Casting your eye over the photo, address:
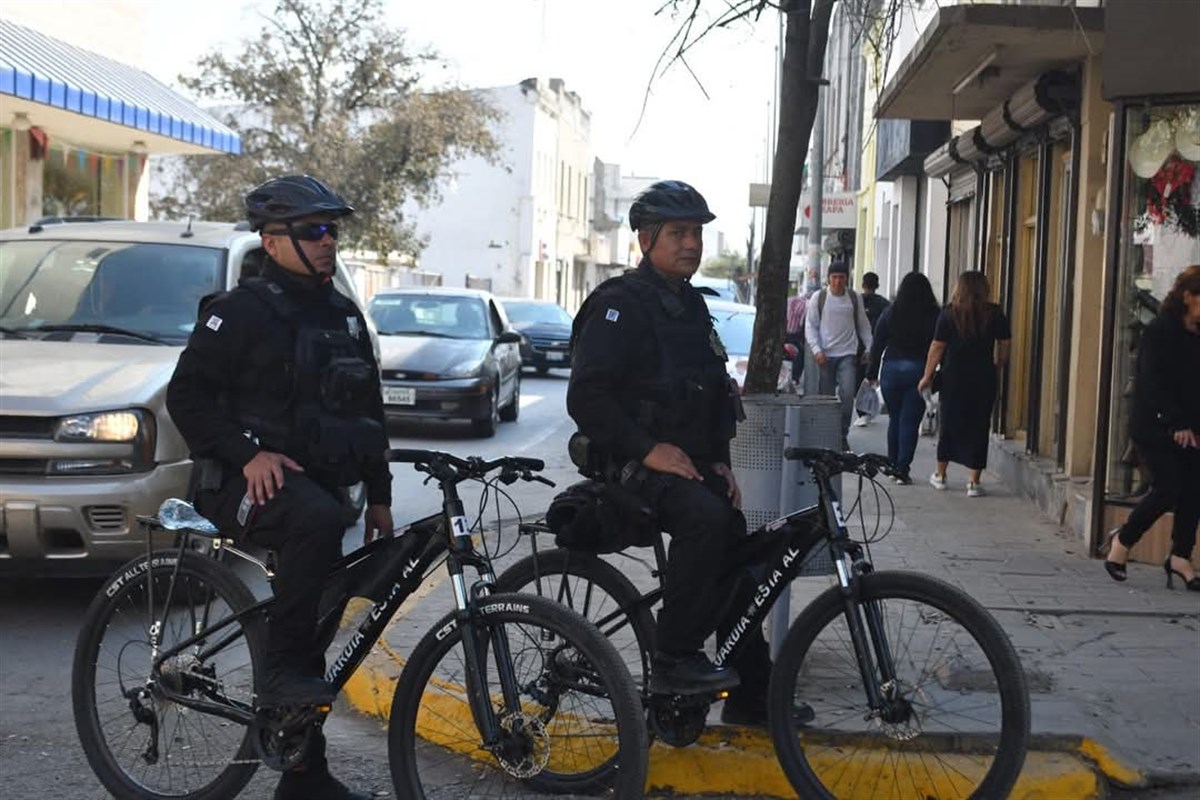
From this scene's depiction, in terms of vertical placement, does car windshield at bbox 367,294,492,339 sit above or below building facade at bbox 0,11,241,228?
below

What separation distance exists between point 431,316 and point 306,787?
1378 centimetres

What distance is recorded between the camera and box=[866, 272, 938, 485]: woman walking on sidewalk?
1270 centimetres

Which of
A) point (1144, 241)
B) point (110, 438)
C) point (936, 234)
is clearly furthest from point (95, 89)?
point (1144, 241)

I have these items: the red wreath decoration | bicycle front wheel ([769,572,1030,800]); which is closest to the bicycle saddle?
bicycle front wheel ([769,572,1030,800])

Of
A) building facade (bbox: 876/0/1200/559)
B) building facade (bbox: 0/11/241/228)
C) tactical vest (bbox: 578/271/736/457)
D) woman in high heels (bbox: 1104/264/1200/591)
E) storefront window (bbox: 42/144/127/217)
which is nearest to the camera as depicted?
tactical vest (bbox: 578/271/736/457)

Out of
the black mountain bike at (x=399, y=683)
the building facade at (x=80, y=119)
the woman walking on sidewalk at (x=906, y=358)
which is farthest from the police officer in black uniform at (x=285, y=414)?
the building facade at (x=80, y=119)

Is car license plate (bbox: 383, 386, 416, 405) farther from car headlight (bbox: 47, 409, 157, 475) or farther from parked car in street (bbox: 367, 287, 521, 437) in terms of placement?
car headlight (bbox: 47, 409, 157, 475)

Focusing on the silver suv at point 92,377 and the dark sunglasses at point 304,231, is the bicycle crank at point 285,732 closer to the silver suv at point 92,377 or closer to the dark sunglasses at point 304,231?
the dark sunglasses at point 304,231

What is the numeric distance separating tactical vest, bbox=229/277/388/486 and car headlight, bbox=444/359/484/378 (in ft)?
38.6

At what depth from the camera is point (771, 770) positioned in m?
5.25

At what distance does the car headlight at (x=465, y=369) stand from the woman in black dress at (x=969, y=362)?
576 cm

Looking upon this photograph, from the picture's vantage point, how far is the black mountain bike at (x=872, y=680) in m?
4.43

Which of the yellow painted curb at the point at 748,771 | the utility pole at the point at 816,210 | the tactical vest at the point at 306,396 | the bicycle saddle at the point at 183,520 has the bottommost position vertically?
the yellow painted curb at the point at 748,771

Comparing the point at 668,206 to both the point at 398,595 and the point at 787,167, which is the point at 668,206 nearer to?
the point at 398,595
